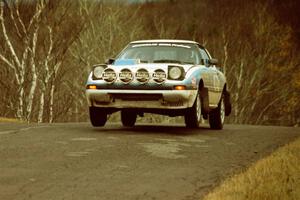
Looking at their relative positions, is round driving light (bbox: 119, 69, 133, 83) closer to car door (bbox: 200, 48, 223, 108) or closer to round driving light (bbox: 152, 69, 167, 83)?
round driving light (bbox: 152, 69, 167, 83)

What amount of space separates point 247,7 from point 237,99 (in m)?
8.74

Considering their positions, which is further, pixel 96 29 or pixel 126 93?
pixel 96 29

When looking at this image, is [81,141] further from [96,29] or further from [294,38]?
[294,38]

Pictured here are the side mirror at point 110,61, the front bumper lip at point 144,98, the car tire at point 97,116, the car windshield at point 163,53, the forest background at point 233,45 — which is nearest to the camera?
the front bumper lip at point 144,98

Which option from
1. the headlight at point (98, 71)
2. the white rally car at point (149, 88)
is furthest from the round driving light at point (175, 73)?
the headlight at point (98, 71)

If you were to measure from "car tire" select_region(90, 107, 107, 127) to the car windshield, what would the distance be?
1181 millimetres

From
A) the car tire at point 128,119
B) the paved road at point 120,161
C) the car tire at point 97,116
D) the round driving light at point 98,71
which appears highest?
the round driving light at point 98,71

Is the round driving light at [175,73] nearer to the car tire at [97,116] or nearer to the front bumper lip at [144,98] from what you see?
the front bumper lip at [144,98]

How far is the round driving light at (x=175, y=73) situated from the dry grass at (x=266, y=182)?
290cm

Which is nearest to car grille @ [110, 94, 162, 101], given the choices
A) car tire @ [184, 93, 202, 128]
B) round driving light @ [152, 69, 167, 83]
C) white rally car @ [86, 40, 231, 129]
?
white rally car @ [86, 40, 231, 129]

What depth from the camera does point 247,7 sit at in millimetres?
55500

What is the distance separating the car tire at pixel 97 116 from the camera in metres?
13.3

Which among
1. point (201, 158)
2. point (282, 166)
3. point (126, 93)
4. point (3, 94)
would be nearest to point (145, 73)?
point (126, 93)

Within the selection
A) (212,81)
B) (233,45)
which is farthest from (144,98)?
(233,45)
